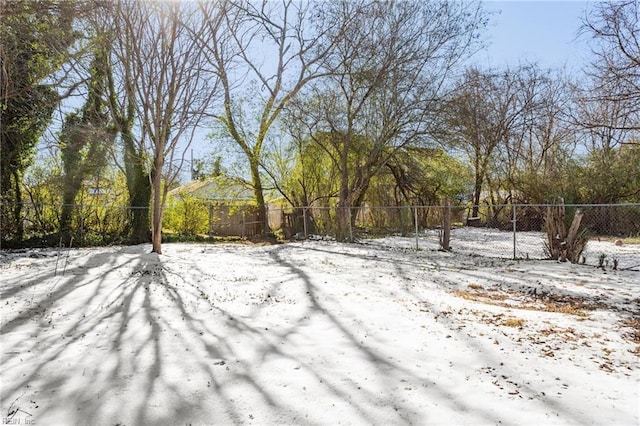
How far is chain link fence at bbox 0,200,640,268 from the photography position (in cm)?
1186

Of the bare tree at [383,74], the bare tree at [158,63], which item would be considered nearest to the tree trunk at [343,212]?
the bare tree at [383,74]

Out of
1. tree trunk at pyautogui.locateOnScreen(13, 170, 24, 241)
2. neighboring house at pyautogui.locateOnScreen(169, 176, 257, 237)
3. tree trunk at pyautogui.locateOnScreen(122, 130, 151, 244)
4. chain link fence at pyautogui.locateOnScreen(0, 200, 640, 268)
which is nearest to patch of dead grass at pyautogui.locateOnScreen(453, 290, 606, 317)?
chain link fence at pyautogui.locateOnScreen(0, 200, 640, 268)

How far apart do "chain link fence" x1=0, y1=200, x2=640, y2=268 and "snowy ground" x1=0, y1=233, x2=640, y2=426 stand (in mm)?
5483

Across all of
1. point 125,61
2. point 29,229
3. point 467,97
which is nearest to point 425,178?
point 467,97

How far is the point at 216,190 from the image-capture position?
58.3 ft

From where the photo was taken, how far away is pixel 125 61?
29.6 feet

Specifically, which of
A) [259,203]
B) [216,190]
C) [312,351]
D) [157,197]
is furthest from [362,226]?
[312,351]

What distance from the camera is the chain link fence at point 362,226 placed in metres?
11.9

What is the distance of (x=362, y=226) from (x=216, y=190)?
22.3ft

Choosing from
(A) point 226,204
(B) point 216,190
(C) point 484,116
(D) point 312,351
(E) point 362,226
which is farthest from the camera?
(E) point 362,226

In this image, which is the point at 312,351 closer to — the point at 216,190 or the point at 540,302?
the point at 540,302

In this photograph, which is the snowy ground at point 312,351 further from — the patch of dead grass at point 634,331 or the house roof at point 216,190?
the house roof at point 216,190

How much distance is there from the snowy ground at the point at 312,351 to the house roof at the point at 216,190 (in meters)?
10.9

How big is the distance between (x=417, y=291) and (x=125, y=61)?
7880 millimetres
